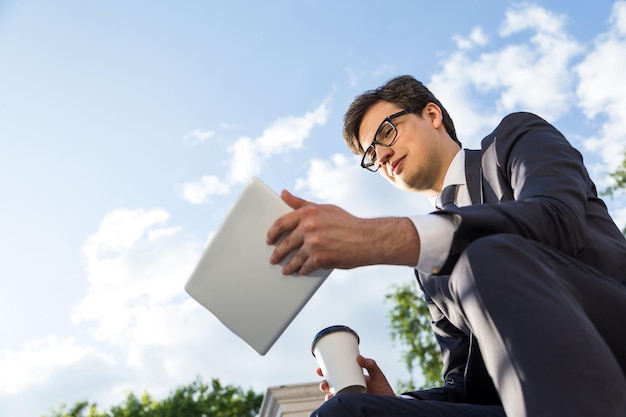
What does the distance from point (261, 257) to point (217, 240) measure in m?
0.12

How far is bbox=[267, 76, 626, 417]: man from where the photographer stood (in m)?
1.13

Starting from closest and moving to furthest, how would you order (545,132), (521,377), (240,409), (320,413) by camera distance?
(521,377), (320,413), (545,132), (240,409)

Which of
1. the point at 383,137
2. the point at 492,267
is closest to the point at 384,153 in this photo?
the point at 383,137

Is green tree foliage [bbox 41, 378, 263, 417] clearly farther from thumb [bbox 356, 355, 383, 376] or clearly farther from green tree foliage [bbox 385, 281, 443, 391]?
thumb [bbox 356, 355, 383, 376]

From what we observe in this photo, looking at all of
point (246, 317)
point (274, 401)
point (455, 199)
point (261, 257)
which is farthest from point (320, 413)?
point (274, 401)

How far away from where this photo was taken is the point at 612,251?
166cm

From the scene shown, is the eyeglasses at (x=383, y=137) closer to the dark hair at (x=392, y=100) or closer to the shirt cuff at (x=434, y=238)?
the dark hair at (x=392, y=100)

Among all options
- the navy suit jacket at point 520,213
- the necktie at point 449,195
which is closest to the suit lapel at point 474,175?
the navy suit jacket at point 520,213

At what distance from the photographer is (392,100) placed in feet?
10.7

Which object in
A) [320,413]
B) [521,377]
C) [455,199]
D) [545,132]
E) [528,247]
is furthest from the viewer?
[455,199]

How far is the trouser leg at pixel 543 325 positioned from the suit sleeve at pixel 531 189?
13cm

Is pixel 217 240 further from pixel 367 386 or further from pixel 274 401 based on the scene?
pixel 274 401

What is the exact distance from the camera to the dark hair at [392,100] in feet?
10.7

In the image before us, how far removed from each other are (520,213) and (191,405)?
22.7m
